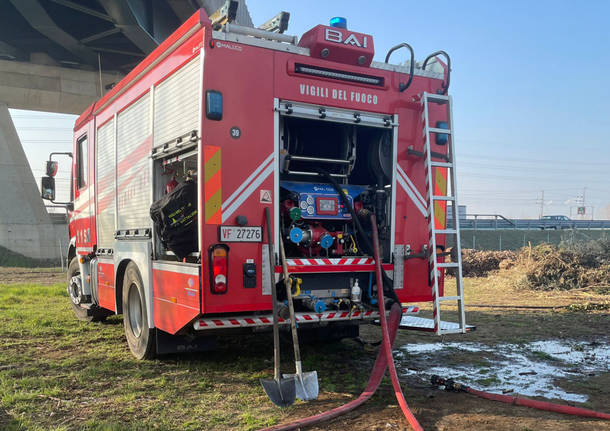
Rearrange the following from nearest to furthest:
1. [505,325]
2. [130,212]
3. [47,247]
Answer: [130,212]
[505,325]
[47,247]

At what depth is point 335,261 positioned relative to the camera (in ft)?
17.7

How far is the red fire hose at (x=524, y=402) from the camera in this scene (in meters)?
4.13

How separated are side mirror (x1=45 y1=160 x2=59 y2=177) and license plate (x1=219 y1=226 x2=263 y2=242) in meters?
6.36

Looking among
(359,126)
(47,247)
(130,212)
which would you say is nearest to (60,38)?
(47,247)

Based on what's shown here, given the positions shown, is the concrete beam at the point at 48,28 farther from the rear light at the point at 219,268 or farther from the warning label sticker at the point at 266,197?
the rear light at the point at 219,268

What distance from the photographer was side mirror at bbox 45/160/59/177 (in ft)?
32.2

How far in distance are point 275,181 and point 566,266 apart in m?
10.5

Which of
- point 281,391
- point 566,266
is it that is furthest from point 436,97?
point 566,266

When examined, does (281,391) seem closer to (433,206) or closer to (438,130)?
(433,206)

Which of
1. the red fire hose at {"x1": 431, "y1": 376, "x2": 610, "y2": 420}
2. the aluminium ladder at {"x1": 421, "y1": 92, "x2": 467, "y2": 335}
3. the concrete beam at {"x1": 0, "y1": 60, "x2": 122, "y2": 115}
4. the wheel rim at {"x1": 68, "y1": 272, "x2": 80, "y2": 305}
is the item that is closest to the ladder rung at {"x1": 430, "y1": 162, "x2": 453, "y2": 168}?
the aluminium ladder at {"x1": 421, "y1": 92, "x2": 467, "y2": 335}

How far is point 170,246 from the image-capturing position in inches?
207

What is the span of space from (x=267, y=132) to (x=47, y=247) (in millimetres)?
24703

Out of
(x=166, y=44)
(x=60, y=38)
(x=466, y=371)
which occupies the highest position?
(x=60, y=38)

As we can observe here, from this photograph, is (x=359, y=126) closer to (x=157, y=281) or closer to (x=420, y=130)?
(x=420, y=130)
